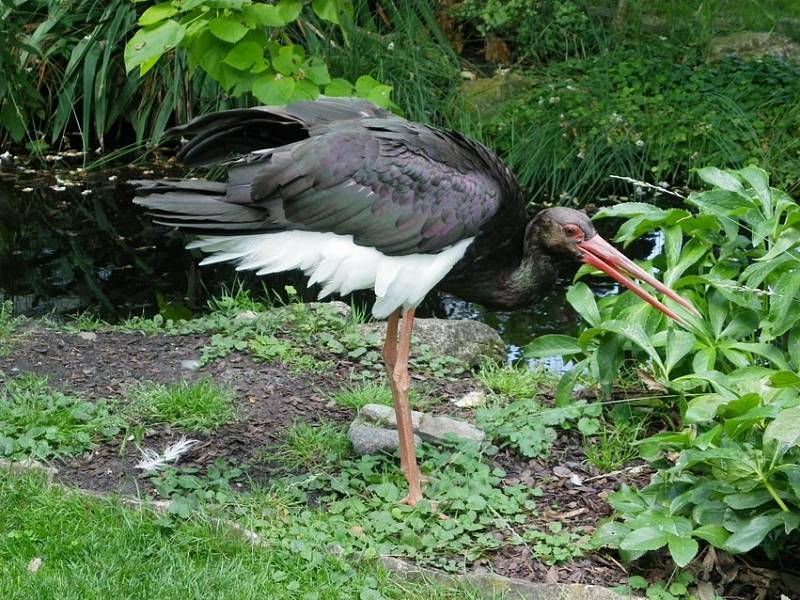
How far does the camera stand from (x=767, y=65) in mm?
9883

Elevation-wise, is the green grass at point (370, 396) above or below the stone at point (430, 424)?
below

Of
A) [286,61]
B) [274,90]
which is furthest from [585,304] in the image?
[286,61]

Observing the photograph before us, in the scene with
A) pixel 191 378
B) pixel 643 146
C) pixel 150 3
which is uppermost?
pixel 150 3

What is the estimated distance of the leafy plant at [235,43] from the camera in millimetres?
5012

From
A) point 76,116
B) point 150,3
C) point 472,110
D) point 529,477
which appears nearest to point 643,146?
point 472,110

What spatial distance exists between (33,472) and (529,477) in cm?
183

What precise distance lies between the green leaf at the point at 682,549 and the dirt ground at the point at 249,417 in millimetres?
250

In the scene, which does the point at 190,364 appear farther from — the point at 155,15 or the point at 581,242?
the point at 581,242

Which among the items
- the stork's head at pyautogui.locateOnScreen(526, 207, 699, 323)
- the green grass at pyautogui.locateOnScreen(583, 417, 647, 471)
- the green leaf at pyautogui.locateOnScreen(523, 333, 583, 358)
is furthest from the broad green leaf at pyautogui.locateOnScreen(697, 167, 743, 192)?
the green grass at pyautogui.locateOnScreen(583, 417, 647, 471)

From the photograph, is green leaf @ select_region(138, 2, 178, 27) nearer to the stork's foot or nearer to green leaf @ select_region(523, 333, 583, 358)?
green leaf @ select_region(523, 333, 583, 358)

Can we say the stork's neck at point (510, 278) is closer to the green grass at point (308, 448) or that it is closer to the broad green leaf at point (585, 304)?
the broad green leaf at point (585, 304)

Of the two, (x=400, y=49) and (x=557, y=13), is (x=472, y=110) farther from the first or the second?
(x=557, y=13)

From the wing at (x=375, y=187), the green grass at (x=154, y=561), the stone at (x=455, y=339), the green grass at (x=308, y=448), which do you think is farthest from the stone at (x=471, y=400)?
the green grass at (x=154, y=561)

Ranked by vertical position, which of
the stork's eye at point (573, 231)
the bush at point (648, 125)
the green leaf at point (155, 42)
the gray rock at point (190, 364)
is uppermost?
the green leaf at point (155, 42)
